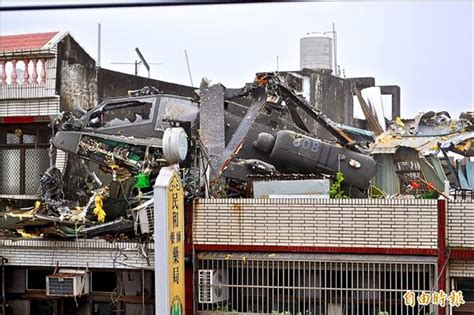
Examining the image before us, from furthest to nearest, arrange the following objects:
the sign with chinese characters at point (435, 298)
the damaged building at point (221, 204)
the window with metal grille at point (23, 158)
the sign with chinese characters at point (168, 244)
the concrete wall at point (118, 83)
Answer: the concrete wall at point (118, 83) → the window with metal grille at point (23, 158) → the damaged building at point (221, 204) → the sign with chinese characters at point (435, 298) → the sign with chinese characters at point (168, 244)

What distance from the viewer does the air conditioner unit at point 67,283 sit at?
1030 cm

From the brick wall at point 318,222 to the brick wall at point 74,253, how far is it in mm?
983

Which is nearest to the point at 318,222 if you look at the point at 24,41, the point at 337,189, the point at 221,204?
the point at 337,189

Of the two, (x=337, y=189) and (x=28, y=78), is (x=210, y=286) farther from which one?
(x=28, y=78)

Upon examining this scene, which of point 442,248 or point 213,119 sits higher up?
point 213,119

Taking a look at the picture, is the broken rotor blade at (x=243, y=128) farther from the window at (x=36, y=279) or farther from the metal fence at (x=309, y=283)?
the window at (x=36, y=279)

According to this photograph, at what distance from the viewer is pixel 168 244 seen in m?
9.05

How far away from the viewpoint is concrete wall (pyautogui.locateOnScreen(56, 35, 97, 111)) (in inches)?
484

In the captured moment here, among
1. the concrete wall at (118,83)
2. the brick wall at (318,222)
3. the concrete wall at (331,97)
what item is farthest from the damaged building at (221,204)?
the concrete wall at (331,97)

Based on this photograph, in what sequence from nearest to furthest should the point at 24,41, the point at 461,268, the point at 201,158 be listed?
the point at 461,268, the point at 201,158, the point at 24,41

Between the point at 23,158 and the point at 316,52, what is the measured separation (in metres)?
9.23

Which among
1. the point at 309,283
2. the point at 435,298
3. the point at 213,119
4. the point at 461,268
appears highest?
the point at 213,119

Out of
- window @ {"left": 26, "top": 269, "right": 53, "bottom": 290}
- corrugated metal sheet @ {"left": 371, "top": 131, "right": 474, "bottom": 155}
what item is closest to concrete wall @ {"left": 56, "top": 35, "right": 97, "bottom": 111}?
window @ {"left": 26, "top": 269, "right": 53, "bottom": 290}

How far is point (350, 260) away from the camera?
9.49 meters
